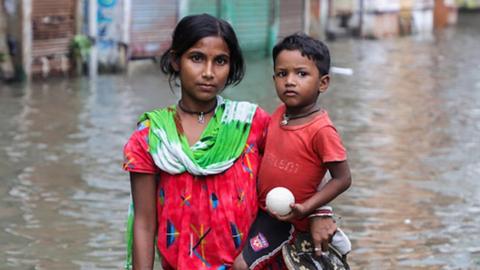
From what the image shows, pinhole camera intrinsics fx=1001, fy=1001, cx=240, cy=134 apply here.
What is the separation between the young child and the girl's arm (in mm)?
258

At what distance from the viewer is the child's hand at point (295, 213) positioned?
267cm

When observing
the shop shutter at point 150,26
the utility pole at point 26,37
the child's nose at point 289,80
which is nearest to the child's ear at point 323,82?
the child's nose at point 289,80

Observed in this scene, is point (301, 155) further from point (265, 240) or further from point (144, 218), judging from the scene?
point (144, 218)

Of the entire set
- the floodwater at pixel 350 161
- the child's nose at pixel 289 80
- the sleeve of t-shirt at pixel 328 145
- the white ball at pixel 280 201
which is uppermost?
the child's nose at pixel 289 80

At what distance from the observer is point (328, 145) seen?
271 centimetres

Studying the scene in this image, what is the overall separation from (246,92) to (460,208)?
604 cm

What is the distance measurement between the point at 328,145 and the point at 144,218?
1.87ft

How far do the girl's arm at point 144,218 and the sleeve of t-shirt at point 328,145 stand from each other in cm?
47

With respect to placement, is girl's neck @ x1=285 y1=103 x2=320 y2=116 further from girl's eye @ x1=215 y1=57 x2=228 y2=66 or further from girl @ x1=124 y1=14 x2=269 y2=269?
girl's eye @ x1=215 y1=57 x2=228 y2=66

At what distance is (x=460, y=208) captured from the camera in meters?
6.56

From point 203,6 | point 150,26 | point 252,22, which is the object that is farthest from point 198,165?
point 252,22

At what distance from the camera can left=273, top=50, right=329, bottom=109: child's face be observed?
279 centimetres

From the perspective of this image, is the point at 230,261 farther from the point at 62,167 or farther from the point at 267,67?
the point at 267,67

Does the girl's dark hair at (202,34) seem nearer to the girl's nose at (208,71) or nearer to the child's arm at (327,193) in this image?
the girl's nose at (208,71)
